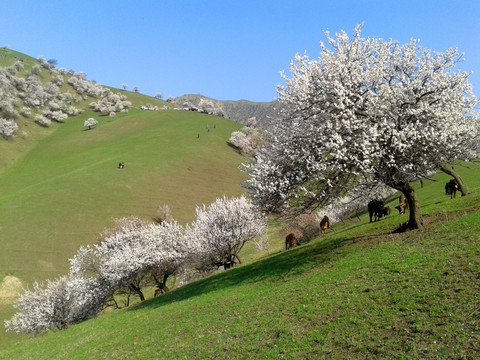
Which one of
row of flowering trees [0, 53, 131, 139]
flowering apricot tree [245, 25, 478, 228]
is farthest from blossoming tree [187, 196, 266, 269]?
row of flowering trees [0, 53, 131, 139]

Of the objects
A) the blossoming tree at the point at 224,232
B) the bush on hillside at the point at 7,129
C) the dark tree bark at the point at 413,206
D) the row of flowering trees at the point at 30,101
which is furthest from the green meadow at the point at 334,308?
the row of flowering trees at the point at 30,101

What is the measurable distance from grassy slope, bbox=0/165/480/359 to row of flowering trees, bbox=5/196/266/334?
78.1ft

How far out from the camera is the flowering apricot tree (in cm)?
1884

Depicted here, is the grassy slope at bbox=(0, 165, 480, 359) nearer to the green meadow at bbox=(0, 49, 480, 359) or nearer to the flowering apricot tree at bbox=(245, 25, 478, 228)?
the green meadow at bbox=(0, 49, 480, 359)

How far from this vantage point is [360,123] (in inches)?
760

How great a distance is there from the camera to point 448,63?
70.3ft

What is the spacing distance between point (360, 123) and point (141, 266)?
131ft

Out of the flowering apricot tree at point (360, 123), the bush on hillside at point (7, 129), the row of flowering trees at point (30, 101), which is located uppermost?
the row of flowering trees at point (30, 101)

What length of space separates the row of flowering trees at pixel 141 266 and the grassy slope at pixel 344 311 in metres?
23.8

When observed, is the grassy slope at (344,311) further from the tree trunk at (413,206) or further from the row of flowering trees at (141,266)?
the row of flowering trees at (141,266)

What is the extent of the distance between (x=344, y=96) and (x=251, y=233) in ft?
109

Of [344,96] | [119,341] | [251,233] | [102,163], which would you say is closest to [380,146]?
[344,96]

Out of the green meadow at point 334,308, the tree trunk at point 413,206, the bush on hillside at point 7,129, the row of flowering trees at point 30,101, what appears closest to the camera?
the green meadow at point 334,308

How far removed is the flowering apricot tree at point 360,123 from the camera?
1884cm
